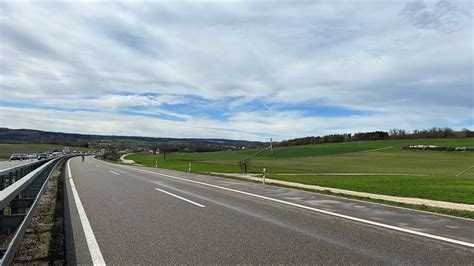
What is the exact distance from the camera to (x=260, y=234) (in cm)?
738

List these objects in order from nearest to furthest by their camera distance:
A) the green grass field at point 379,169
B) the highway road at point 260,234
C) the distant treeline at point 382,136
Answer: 1. the highway road at point 260,234
2. the green grass field at point 379,169
3. the distant treeline at point 382,136

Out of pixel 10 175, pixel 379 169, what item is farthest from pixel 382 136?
pixel 10 175

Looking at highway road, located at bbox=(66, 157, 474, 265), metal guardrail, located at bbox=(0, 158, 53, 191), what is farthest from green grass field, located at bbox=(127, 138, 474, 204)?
metal guardrail, located at bbox=(0, 158, 53, 191)

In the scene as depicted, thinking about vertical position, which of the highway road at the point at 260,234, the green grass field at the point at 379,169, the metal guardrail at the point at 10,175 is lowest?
the green grass field at the point at 379,169

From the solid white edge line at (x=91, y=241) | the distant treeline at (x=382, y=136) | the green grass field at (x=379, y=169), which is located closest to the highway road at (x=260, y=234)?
the solid white edge line at (x=91, y=241)

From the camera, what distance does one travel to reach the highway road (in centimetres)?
580

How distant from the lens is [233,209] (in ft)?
35.3

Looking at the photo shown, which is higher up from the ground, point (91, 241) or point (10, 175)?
point (10, 175)

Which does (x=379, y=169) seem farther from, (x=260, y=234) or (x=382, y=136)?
(x=382, y=136)

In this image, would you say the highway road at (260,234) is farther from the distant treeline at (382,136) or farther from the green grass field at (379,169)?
the distant treeline at (382,136)

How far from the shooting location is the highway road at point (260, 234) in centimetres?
580

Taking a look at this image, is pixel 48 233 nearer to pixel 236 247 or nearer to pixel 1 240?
pixel 1 240

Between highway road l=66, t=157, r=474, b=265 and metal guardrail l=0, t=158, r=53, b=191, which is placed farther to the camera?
metal guardrail l=0, t=158, r=53, b=191

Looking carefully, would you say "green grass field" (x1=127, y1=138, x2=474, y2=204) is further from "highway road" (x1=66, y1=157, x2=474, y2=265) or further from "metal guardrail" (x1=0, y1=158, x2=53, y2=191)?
"metal guardrail" (x1=0, y1=158, x2=53, y2=191)
